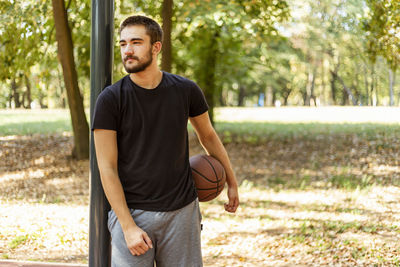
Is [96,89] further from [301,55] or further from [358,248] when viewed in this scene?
[301,55]

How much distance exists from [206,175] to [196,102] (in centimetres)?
46

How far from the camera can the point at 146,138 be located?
8.38ft

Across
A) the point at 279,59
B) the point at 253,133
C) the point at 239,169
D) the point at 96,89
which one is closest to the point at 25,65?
the point at 239,169

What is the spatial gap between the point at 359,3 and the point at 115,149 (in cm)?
1597

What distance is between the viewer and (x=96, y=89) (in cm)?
309

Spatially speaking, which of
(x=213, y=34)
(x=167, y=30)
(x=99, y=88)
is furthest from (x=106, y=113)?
(x=213, y=34)

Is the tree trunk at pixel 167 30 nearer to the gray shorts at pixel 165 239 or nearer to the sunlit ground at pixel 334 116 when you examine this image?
the sunlit ground at pixel 334 116

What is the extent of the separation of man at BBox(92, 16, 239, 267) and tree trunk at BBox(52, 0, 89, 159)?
957cm

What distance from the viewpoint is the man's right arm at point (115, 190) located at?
2.48m

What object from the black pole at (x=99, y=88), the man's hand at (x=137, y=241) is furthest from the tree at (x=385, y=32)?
the man's hand at (x=137, y=241)

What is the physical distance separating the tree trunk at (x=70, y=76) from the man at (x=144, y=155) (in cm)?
957

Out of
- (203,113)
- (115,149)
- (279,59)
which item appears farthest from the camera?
(279,59)

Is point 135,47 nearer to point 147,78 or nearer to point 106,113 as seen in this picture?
point 147,78

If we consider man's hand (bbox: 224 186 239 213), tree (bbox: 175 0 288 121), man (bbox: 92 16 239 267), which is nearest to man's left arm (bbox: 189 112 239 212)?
man's hand (bbox: 224 186 239 213)
